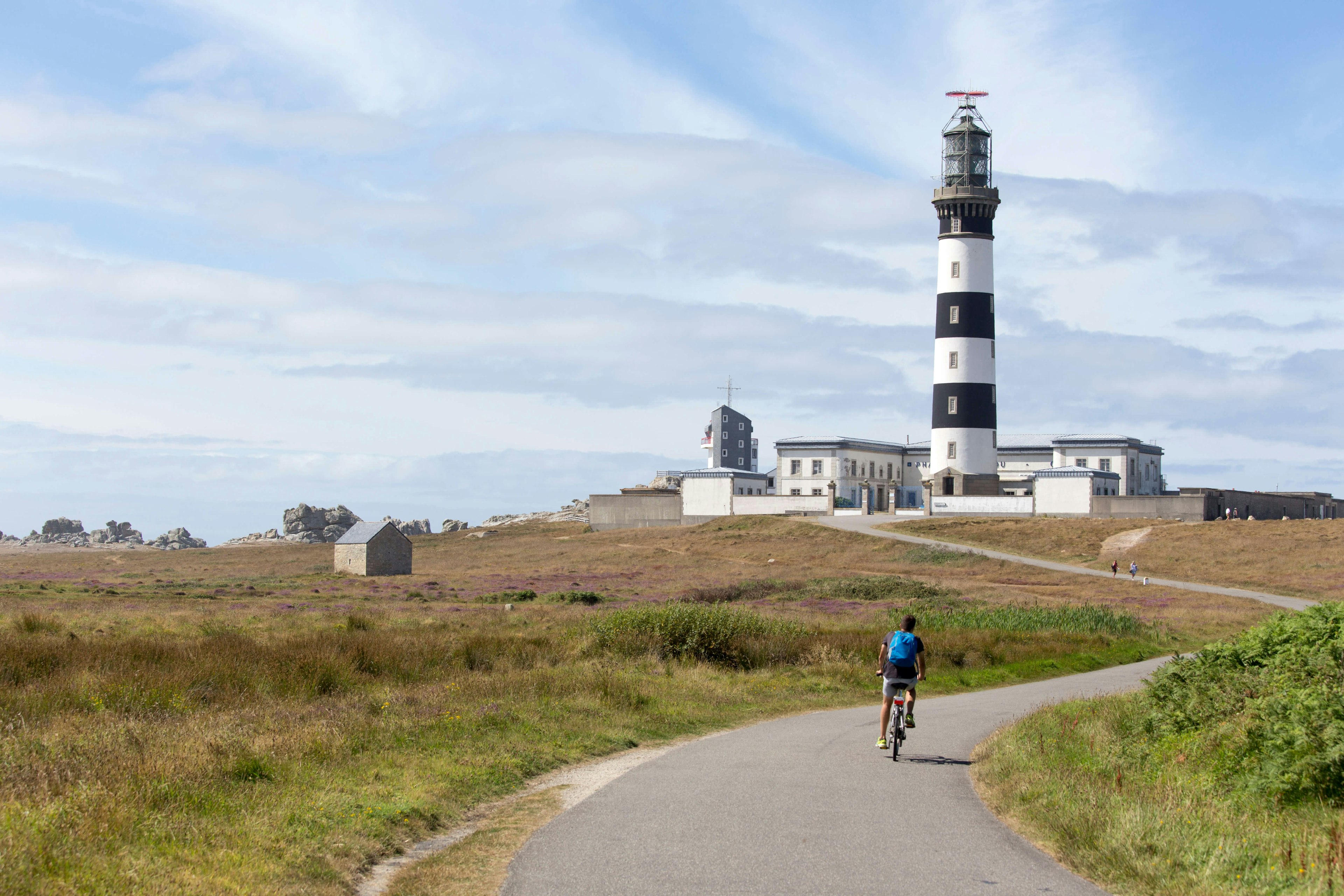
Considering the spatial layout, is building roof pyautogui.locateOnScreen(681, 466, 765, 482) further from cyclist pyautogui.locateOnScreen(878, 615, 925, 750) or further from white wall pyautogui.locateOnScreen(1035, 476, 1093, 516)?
cyclist pyautogui.locateOnScreen(878, 615, 925, 750)

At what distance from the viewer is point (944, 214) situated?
79.6 metres

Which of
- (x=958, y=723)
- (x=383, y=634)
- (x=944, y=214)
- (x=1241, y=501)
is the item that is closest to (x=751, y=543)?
(x=944, y=214)

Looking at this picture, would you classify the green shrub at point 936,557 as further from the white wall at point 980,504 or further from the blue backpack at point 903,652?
the blue backpack at point 903,652

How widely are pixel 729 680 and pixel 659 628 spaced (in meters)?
3.20

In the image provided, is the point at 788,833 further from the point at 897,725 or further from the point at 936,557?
the point at 936,557

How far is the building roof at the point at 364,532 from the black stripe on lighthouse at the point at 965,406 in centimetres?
3868

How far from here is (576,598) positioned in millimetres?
44688

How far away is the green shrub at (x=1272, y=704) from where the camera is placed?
9.88 metres

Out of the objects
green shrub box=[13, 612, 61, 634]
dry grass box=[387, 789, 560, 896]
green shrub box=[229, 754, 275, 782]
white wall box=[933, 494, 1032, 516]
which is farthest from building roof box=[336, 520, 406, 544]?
dry grass box=[387, 789, 560, 896]

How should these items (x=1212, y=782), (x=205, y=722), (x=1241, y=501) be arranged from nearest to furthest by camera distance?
(x=1212, y=782), (x=205, y=722), (x=1241, y=501)

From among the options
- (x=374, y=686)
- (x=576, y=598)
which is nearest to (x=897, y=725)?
(x=374, y=686)

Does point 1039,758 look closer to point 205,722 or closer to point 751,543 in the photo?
point 205,722

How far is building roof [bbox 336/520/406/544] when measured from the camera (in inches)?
2527

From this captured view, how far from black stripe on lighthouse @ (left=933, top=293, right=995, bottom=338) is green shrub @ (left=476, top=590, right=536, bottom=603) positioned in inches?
1666
